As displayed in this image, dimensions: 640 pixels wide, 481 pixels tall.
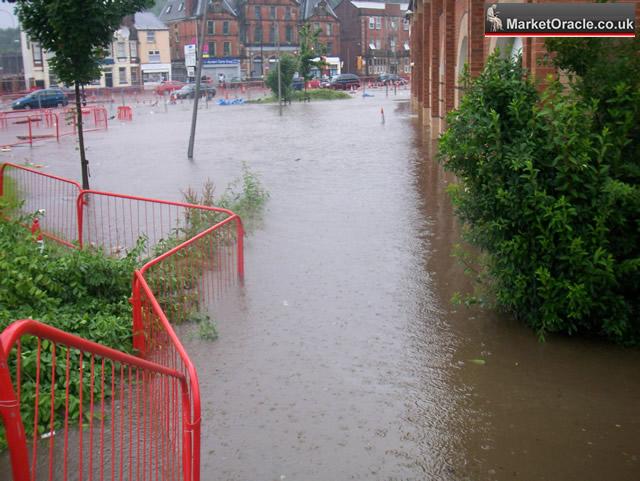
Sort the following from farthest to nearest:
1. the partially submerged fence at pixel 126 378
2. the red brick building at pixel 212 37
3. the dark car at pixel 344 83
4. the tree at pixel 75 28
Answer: the red brick building at pixel 212 37 < the dark car at pixel 344 83 < the tree at pixel 75 28 < the partially submerged fence at pixel 126 378

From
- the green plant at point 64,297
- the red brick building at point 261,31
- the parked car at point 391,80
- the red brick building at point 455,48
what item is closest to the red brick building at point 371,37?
the red brick building at point 261,31

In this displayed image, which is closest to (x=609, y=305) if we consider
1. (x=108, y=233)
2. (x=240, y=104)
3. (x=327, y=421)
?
(x=327, y=421)

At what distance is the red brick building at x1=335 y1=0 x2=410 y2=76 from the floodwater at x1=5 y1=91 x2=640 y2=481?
307 ft

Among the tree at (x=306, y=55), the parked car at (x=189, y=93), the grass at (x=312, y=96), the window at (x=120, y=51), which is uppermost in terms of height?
the window at (x=120, y=51)

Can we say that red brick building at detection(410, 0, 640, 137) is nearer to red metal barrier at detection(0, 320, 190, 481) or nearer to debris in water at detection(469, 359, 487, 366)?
debris in water at detection(469, 359, 487, 366)

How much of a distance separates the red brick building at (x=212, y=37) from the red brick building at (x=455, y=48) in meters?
62.7

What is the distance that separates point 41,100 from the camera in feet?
166

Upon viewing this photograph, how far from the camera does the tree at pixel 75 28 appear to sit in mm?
13250

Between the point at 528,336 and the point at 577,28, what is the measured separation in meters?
2.71

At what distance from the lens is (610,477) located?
15.7 ft

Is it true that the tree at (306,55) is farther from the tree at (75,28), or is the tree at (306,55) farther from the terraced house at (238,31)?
the tree at (75,28)

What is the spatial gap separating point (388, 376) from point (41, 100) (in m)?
49.0

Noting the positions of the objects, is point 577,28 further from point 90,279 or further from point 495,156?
point 90,279

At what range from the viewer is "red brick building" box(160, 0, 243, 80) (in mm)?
91875
